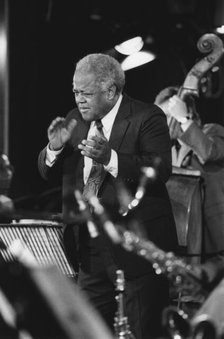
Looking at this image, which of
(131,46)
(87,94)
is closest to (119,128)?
(87,94)

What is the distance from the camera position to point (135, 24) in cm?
532

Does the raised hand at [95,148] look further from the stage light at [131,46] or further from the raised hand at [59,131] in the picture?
the stage light at [131,46]

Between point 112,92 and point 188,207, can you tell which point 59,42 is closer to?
point 188,207

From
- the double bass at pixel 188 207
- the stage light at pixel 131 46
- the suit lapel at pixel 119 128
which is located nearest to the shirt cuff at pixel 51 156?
the suit lapel at pixel 119 128

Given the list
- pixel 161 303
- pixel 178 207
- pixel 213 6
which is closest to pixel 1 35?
pixel 213 6

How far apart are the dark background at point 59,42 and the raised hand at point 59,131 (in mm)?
2068

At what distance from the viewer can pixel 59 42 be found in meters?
5.36

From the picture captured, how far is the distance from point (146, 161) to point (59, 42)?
89.0 inches

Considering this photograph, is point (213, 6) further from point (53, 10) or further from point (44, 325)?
point (44, 325)

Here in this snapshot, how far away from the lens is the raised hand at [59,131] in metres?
2.95

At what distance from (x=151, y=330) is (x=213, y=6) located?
2.70 meters

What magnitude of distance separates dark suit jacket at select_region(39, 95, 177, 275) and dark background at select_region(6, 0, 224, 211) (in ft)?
5.86

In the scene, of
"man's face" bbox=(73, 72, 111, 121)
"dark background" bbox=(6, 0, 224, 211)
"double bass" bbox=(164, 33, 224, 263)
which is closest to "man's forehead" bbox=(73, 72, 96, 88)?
"man's face" bbox=(73, 72, 111, 121)

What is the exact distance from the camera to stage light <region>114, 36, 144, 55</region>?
5320 millimetres
